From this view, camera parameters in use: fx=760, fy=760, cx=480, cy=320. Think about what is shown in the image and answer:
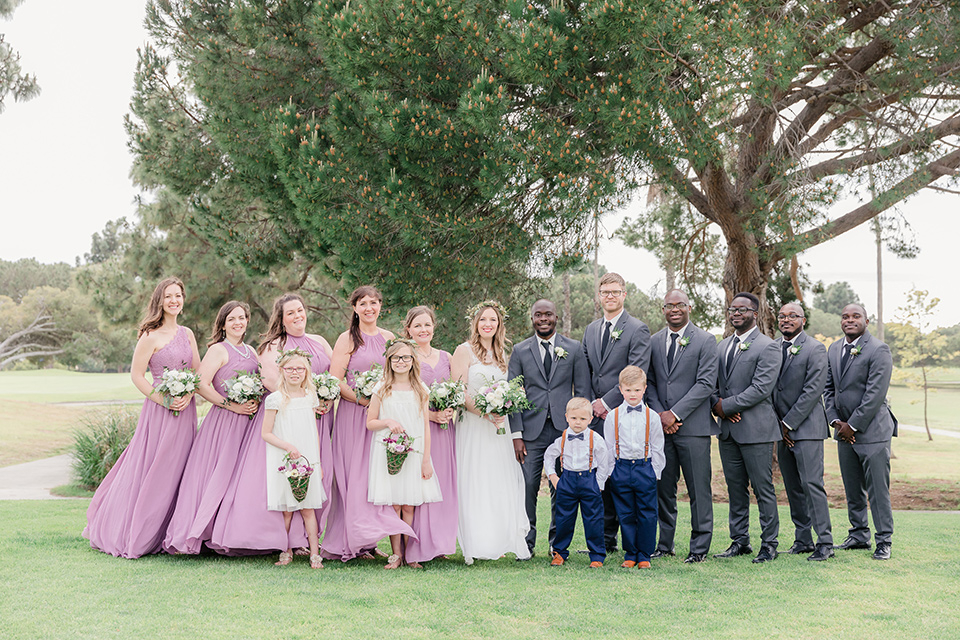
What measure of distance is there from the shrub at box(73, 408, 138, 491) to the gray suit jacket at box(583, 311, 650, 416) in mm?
9220

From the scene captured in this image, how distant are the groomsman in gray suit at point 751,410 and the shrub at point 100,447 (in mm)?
10072

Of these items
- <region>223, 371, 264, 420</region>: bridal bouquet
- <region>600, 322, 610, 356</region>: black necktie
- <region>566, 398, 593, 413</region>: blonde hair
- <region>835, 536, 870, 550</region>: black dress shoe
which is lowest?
<region>835, 536, 870, 550</region>: black dress shoe

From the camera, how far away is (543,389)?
654 centimetres

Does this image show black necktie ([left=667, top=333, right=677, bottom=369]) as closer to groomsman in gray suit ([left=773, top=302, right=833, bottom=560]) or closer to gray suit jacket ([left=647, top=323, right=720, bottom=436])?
gray suit jacket ([left=647, top=323, right=720, bottom=436])

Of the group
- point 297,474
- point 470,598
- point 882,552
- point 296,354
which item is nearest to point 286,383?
point 296,354

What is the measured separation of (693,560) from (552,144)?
4.98 meters

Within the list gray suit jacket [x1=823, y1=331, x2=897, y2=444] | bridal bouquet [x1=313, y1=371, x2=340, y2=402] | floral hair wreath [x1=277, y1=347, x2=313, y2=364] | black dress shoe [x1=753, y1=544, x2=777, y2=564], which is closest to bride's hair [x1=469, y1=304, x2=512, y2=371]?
bridal bouquet [x1=313, y1=371, x2=340, y2=402]

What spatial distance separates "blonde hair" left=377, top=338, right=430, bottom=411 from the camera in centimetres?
608

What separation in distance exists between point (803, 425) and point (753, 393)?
70 cm

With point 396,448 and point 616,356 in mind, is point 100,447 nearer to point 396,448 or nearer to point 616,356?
point 396,448

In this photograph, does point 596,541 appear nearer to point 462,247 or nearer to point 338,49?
point 462,247

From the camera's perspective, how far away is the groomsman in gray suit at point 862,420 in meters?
6.84

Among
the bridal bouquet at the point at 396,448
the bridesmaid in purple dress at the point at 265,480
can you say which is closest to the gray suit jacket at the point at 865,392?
the bridal bouquet at the point at 396,448

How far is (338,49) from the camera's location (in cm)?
914
